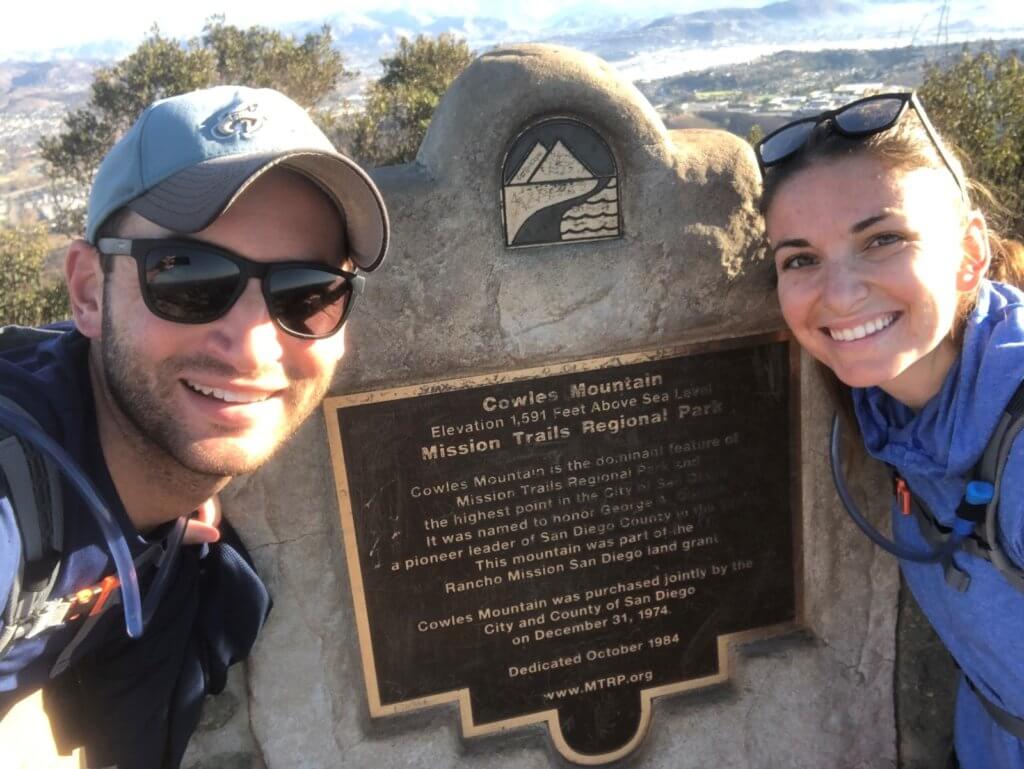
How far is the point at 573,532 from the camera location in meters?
2.43

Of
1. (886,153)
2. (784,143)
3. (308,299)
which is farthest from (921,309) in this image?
(308,299)

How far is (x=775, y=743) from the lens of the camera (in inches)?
105

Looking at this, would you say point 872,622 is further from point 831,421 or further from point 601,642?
point 601,642

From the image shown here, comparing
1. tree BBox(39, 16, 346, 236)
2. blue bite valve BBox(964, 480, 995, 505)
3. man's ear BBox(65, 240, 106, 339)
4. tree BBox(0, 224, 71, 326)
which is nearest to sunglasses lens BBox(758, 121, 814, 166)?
blue bite valve BBox(964, 480, 995, 505)

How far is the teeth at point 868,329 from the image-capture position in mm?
1885

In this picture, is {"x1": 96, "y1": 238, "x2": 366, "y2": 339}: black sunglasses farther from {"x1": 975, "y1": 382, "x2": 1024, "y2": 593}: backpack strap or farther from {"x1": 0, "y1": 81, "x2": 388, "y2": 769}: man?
{"x1": 975, "y1": 382, "x2": 1024, "y2": 593}: backpack strap

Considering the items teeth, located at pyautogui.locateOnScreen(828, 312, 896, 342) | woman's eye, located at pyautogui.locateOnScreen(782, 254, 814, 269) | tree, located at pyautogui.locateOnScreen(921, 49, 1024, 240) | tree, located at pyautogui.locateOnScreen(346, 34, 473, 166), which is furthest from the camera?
tree, located at pyautogui.locateOnScreen(346, 34, 473, 166)

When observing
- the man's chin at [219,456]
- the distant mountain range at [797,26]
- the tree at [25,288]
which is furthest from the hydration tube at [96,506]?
the distant mountain range at [797,26]

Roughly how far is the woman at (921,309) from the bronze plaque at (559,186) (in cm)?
40

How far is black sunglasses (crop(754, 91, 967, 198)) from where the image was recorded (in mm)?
1864

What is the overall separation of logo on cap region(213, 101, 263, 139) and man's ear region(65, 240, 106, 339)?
1.16 feet

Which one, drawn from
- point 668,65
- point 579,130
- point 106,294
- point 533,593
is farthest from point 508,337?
point 668,65

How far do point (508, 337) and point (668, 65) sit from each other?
59053 millimetres

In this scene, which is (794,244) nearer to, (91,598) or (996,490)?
(996,490)
